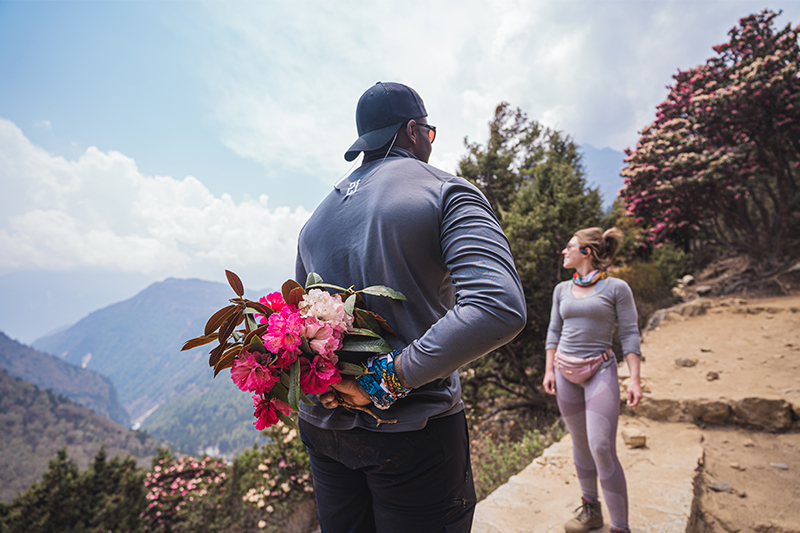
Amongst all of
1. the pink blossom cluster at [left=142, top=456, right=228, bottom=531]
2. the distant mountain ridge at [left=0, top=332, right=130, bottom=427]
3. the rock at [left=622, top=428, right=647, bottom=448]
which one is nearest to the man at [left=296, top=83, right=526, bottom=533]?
the rock at [left=622, top=428, right=647, bottom=448]

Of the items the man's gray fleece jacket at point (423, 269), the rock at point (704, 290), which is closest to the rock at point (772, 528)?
the man's gray fleece jacket at point (423, 269)

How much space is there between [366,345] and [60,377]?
595ft

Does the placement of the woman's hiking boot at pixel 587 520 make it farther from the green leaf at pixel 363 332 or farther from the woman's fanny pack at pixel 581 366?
the green leaf at pixel 363 332

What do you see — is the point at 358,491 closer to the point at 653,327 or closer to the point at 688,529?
the point at 688,529

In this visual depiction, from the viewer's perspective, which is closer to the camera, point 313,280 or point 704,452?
point 313,280

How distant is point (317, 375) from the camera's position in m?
0.87

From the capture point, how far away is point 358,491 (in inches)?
42.7

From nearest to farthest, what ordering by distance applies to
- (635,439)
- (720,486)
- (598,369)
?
(598,369) → (720,486) → (635,439)

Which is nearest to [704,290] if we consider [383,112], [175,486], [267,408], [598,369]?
[598,369]

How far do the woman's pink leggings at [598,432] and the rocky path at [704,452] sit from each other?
317mm

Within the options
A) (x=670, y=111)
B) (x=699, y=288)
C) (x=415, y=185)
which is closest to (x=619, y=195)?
(x=670, y=111)

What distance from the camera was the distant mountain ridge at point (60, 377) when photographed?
4892 inches

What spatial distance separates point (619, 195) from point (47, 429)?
7729 centimetres

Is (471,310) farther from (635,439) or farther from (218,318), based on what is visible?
(635,439)
